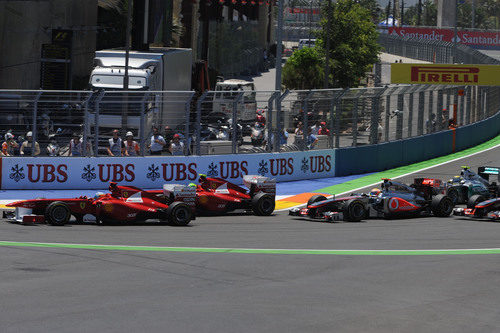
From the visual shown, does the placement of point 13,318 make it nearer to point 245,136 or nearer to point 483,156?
point 245,136

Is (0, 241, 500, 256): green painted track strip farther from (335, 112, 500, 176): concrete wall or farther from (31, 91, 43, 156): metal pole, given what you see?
(335, 112, 500, 176): concrete wall

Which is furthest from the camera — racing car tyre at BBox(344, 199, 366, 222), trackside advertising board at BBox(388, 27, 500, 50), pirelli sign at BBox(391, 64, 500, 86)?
trackside advertising board at BBox(388, 27, 500, 50)

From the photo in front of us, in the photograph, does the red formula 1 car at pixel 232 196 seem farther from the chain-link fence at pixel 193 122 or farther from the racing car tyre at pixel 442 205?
the racing car tyre at pixel 442 205

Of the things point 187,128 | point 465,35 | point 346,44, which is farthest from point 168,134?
point 465,35

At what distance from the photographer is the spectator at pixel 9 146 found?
76.0 feet

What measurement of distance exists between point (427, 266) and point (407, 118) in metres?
19.1

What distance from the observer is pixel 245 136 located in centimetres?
2608

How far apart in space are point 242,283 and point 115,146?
492 inches

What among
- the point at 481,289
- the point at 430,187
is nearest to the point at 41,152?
the point at 430,187

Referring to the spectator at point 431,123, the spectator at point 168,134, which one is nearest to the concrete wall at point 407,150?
the spectator at point 431,123

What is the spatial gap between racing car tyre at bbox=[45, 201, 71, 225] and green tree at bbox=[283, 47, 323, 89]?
34.6m

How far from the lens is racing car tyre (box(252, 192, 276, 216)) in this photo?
805 inches

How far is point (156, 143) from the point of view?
24594 mm

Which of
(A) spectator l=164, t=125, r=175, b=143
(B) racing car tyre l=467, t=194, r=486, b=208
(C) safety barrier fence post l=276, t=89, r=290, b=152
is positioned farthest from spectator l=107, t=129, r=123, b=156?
(B) racing car tyre l=467, t=194, r=486, b=208
